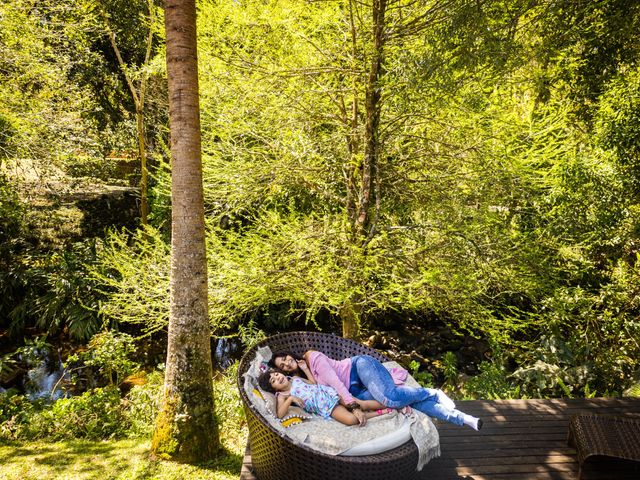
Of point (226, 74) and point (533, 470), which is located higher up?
point (226, 74)

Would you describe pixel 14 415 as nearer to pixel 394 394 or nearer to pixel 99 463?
pixel 99 463

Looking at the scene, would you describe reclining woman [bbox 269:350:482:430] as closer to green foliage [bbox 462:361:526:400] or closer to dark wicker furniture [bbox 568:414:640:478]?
dark wicker furniture [bbox 568:414:640:478]

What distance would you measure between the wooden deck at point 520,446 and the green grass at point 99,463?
1.00 metres

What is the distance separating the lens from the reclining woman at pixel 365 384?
3.29 meters

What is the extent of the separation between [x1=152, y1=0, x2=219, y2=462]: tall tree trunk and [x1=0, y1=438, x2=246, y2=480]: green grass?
0.48ft

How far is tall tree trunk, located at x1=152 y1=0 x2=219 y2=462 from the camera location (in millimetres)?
3578

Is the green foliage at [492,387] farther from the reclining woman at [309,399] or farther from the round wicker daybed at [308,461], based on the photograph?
the round wicker daybed at [308,461]

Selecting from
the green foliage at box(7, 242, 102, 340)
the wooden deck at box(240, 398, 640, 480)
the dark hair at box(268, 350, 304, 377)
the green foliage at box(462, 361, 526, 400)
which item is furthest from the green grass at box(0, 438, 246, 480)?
the green foliage at box(7, 242, 102, 340)

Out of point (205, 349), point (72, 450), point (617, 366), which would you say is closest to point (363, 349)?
point (205, 349)

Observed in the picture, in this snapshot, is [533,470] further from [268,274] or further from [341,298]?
[268,274]

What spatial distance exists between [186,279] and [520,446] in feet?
10.9

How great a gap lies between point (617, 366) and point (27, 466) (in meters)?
7.56

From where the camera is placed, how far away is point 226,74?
444 centimetres


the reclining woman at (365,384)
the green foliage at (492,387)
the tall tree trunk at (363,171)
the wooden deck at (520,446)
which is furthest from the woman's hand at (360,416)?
the green foliage at (492,387)
